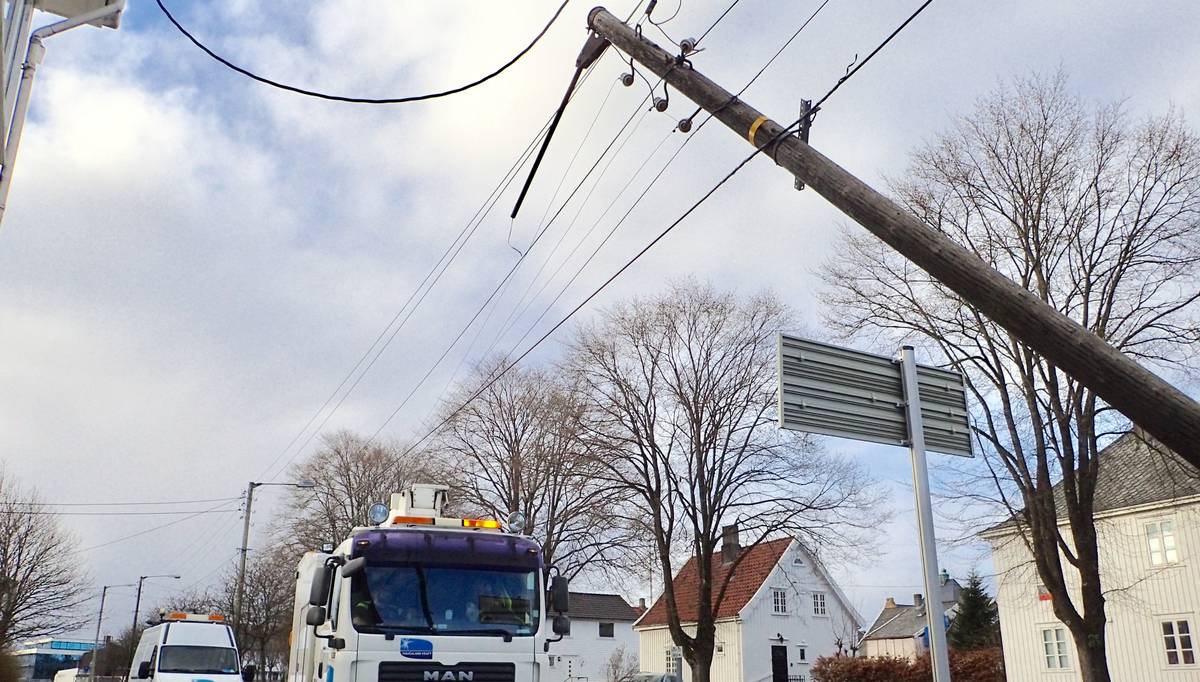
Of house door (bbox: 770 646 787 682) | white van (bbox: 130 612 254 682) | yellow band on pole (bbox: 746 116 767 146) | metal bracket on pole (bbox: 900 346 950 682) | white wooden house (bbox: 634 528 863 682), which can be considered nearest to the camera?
metal bracket on pole (bbox: 900 346 950 682)

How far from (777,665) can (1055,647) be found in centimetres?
1735

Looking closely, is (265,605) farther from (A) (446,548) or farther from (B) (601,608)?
(A) (446,548)

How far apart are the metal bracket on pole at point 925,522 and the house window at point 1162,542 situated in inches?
929

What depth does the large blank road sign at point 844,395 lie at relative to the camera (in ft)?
27.0

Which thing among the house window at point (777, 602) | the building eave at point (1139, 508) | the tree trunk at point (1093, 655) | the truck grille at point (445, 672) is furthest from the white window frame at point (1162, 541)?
the truck grille at point (445, 672)

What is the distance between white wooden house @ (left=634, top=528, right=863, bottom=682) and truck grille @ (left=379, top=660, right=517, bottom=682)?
1332 inches

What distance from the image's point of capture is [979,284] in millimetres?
7793

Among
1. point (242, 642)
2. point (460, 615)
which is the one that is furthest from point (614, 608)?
point (460, 615)

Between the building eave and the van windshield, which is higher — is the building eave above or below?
above

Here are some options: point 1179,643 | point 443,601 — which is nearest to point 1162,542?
point 1179,643

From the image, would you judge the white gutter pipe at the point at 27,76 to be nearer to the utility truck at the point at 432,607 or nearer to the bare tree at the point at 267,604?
the utility truck at the point at 432,607

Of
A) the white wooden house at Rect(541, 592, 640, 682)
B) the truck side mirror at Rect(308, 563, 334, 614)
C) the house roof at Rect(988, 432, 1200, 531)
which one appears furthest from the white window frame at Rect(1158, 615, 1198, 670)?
the white wooden house at Rect(541, 592, 640, 682)

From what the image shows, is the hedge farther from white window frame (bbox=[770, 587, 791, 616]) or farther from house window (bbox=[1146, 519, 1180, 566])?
white window frame (bbox=[770, 587, 791, 616])

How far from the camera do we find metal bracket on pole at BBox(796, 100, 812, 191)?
9.10 metres
